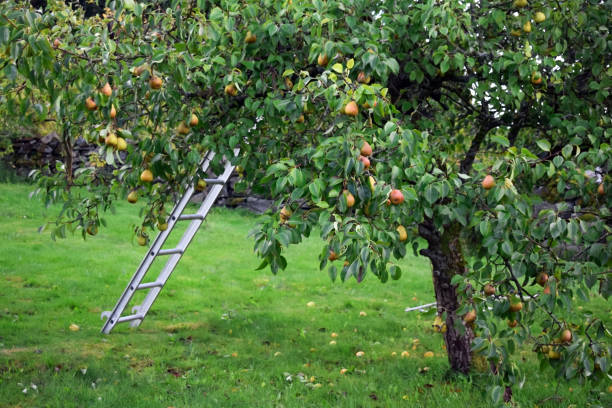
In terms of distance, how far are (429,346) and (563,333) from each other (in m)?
3.62

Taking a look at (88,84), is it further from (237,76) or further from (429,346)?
(429,346)

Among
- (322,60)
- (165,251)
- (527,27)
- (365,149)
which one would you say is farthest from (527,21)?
(165,251)

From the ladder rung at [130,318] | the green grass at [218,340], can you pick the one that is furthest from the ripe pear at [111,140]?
the ladder rung at [130,318]

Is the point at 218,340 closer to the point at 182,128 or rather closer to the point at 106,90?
the point at 182,128

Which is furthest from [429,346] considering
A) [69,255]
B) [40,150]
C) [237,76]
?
[40,150]

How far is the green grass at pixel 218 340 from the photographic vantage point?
5.16m

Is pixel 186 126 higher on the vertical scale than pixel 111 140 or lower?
higher

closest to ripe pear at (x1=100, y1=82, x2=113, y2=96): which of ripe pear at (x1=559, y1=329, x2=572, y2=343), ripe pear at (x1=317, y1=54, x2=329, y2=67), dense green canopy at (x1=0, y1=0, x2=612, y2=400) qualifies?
dense green canopy at (x1=0, y1=0, x2=612, y2=400)

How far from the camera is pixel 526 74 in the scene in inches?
156

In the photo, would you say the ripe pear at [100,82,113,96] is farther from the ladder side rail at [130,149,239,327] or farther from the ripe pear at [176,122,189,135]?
the ladder side rail at [130,149,239,327]

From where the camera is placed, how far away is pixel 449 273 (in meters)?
5.37

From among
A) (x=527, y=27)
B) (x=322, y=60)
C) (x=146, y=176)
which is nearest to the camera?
(x=322, y=60)

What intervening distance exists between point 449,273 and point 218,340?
2.79 metres

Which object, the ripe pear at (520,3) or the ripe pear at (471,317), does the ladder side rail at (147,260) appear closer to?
the ripe pear at (520,3)
